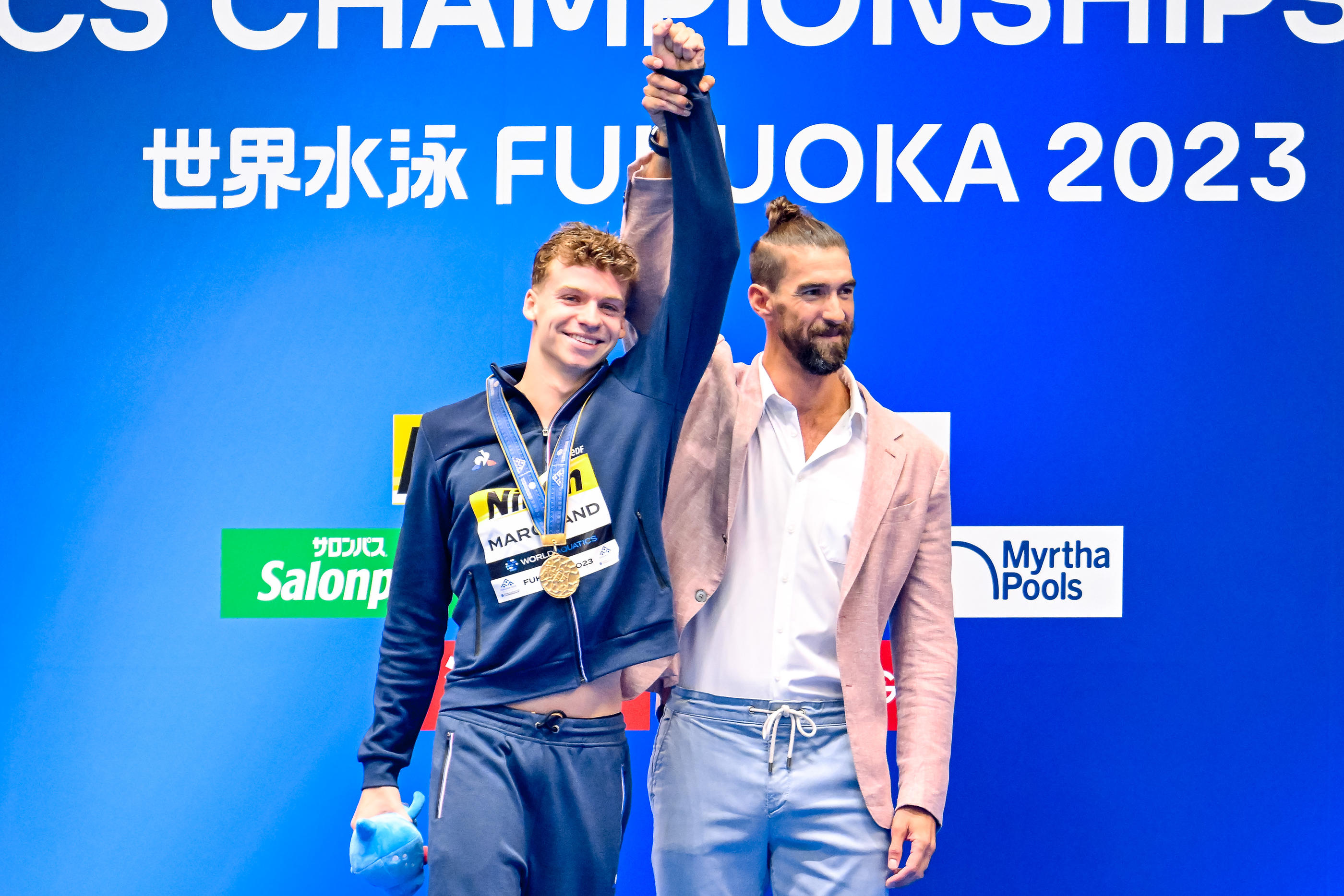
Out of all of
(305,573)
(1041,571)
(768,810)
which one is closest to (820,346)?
(768,810)

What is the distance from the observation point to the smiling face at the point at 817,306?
2119mm

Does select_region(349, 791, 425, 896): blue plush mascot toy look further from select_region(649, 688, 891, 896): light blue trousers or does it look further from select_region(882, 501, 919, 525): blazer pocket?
select_region(882, 501, 919, 525): blazer pocket

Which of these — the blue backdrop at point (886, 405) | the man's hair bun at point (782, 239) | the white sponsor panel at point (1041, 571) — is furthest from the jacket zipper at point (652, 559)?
the white sponsor panel at point (1041, 571)

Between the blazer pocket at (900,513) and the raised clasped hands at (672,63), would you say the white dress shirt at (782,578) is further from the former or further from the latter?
the raised clasped hands at (672,63)

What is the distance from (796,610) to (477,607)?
1.94ft

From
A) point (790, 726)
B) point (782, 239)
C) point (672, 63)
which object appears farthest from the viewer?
point (782, 239)

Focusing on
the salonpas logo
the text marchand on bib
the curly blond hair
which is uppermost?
the curly blond hair

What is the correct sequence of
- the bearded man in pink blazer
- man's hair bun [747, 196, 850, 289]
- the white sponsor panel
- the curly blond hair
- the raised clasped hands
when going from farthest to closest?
the white sponsor panel, man's hair bun [747, 196, 850, 289], the bearded man in pink blazer, the curly blond hair, the raised clasped hands

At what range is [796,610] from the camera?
2088mm

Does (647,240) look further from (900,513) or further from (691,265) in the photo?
(900,513)

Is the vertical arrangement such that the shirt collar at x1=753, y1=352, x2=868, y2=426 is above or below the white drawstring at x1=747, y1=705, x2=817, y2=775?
above

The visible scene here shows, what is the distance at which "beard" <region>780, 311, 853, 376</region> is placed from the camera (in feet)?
6.95

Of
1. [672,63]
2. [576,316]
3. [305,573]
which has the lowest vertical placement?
[305,573]

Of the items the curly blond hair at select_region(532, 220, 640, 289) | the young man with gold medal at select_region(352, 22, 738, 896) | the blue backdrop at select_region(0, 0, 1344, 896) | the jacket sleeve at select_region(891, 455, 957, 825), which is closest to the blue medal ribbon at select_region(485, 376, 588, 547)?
the young man with gold medal at select_region(352, 22, 738, 896)
